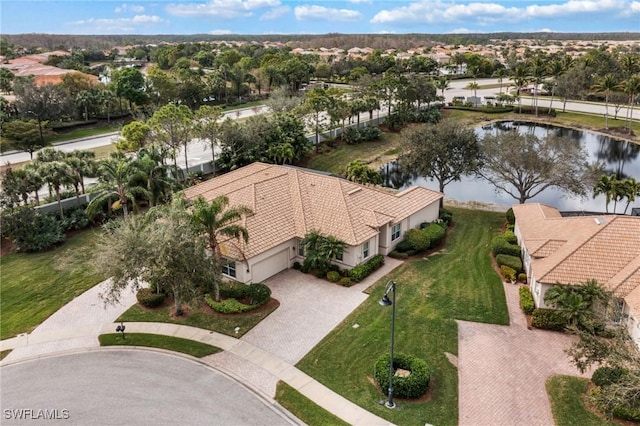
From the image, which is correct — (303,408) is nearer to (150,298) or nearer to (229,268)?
(150,298)

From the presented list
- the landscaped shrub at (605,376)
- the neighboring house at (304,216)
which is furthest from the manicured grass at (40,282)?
the landscaped shrub at (605,376)

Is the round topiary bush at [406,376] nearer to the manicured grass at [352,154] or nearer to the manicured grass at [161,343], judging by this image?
the manicured grass at [161,343]

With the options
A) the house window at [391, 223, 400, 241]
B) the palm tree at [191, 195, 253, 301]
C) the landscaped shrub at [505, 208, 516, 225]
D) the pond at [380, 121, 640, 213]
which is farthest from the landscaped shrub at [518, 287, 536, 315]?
the pond at [380, 121, 640, 213]

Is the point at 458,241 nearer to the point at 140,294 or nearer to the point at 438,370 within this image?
the point at 438,370

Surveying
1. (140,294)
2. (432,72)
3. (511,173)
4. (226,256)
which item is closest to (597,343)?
(226,256)

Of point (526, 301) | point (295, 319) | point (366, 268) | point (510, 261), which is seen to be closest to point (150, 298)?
point (295, 319)
